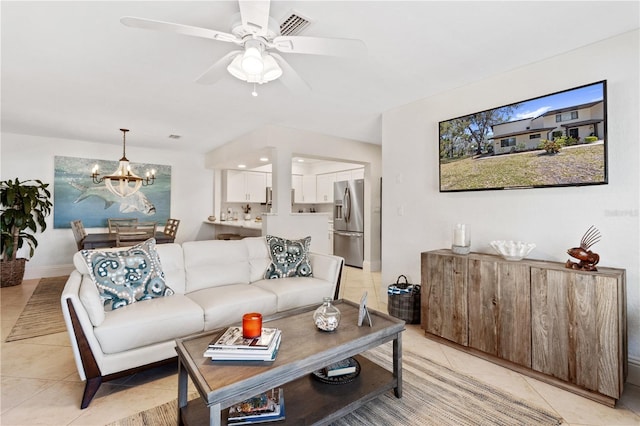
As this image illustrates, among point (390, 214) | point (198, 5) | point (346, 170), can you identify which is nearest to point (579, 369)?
point (390, 214)

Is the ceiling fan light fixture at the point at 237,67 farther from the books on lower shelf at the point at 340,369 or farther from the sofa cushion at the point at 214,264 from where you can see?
the books on lower shelf at the point at 340,369

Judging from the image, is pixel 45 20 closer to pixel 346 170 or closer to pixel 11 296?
pixel 11 296

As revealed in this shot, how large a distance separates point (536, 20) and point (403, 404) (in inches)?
100

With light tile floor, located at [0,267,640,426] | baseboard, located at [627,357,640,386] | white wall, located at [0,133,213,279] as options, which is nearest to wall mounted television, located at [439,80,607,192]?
baseboard, located at [627,357,640,386]

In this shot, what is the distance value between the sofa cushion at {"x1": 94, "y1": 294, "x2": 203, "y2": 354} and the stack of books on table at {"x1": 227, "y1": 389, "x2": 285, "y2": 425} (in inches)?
33.9

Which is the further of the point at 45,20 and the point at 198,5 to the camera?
the point at 45,20

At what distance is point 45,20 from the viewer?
1922 millimetres

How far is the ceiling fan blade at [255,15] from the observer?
4.80 ft

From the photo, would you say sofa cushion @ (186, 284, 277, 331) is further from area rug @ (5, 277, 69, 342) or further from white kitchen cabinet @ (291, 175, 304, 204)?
white kitchen cabinet @ (291, 175, 304, 204)

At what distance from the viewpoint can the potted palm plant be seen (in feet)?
14.3

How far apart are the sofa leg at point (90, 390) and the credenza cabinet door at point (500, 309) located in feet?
8.76

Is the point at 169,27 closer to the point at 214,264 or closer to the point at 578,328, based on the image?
the point at 214,264

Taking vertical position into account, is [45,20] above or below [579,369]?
above

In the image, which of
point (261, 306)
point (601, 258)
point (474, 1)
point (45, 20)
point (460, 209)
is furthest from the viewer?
point (460, 209)
